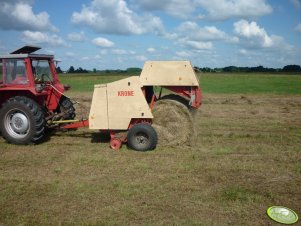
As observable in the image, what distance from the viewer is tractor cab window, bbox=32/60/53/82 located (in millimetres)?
9539

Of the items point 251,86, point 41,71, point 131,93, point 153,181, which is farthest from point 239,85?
point 153,181

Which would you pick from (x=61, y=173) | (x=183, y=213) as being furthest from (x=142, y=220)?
(x=61, y=173)

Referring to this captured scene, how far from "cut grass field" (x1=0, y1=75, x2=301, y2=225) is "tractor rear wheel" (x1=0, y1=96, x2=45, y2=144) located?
0.85 ft

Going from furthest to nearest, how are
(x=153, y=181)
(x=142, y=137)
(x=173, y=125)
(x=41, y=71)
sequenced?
1. (x=41, y=71)
2. (x=173, y=125)
3. (x=142, y=137)
4. (x=153, y=181)

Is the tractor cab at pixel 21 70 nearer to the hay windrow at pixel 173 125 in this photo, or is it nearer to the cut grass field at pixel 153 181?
the cut grass field at pixel 153 181

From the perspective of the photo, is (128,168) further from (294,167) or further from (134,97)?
(294,167)

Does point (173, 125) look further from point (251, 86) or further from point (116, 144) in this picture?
point (251, 86)

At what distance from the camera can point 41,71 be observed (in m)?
9.81

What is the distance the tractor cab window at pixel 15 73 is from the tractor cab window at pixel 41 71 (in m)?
0.28

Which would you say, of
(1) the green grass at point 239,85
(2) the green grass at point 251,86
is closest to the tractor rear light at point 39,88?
(1) the green grass at point 239,85

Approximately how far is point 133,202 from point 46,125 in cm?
495

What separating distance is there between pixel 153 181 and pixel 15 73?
196 inches

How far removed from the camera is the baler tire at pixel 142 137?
8.44m

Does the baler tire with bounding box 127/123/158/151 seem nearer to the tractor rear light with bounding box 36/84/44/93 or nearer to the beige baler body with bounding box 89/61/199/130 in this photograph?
the beige baler body with bounding box 89/61/199/130
